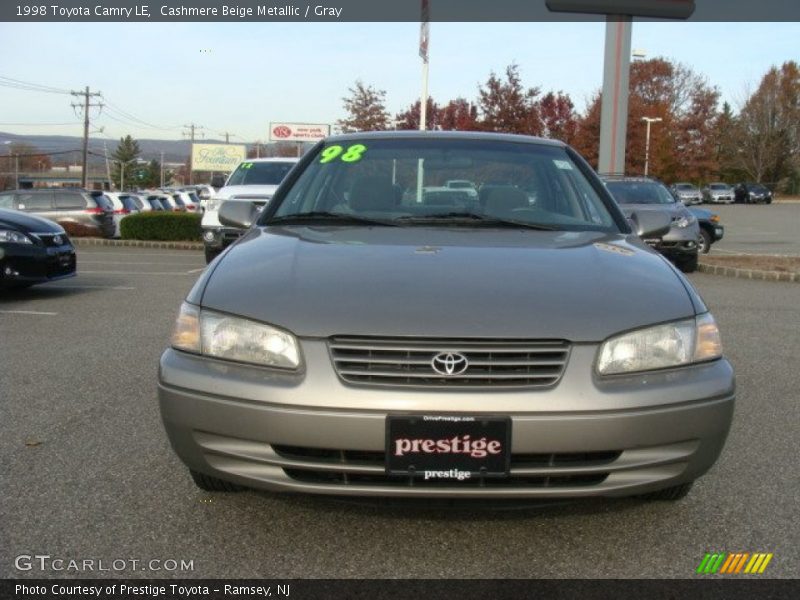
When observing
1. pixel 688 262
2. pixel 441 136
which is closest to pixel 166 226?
pixel 688 262

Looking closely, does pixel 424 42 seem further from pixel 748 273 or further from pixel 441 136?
pixel 441 136

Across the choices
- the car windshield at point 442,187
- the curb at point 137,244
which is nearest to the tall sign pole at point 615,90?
the curb at point 137,244

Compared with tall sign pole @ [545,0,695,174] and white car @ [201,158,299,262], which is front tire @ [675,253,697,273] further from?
white car @ [201,158,299,262]

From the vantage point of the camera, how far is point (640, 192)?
13.5m

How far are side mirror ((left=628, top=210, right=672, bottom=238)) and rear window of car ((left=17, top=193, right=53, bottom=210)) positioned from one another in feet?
63.2

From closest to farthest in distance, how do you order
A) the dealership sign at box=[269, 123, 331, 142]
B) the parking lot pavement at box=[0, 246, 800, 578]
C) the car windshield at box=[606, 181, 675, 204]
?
the parking lot pavement at box=[0, 246, 800, 578]
the car windshield at box=[606, 181, 675, 204]
the dealership sign at box=[269, 123, 331, 142]

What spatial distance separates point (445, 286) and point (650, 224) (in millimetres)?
1638

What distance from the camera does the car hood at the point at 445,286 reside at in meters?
2.55

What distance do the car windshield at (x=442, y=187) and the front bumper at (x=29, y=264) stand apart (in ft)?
18.5

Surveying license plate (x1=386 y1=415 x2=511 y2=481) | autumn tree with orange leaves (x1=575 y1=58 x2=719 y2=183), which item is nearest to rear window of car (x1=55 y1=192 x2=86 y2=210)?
license plate (x1=386 y1=415 x2=511 y2=481)

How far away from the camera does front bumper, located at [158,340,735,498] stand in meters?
2.44

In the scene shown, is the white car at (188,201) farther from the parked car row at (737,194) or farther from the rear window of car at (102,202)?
the parked car row at (737,194)

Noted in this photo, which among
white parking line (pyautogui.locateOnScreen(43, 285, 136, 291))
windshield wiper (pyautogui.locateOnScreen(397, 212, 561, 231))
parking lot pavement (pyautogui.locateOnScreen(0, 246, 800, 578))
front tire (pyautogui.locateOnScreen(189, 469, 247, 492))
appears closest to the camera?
parking lot pavement (pyautogui.locateOnScreen(0, 246, 800, 578))
